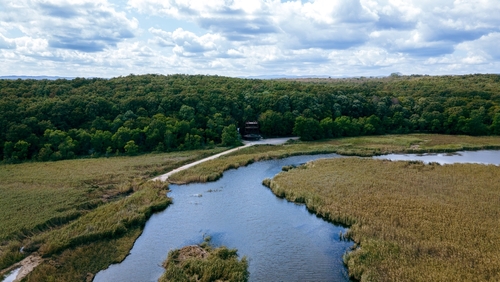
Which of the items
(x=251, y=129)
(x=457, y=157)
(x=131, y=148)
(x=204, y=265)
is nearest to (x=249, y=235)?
(x=204, y=265)

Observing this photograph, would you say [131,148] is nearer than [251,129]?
Yes

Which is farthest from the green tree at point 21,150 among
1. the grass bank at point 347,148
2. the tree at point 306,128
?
the tree at point 306,128

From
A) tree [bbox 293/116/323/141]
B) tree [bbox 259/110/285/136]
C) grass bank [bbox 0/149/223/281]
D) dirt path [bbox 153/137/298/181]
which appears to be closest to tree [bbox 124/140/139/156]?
grass bank [bbox 0/149/223/281]

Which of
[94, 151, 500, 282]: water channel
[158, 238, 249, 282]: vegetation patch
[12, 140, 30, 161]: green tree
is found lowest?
[94, 151, 500, 282]: water channel

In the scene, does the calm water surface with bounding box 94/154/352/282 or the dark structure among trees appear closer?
the calm water surface with bounding box 94/154/352/282

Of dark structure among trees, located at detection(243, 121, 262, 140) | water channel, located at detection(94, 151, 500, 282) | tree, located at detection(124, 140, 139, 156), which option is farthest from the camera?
dark structure among trees, located at detection(243, 121, 262, 140)

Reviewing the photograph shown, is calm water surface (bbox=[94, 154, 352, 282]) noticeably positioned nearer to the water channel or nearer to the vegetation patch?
the water channel

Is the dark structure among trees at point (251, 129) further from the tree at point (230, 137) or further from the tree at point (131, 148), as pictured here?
the tree at point (131, 148)

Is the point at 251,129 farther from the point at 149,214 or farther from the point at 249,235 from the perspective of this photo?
the point at 249,235

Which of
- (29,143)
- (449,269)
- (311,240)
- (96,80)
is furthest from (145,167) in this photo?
(96,80)
